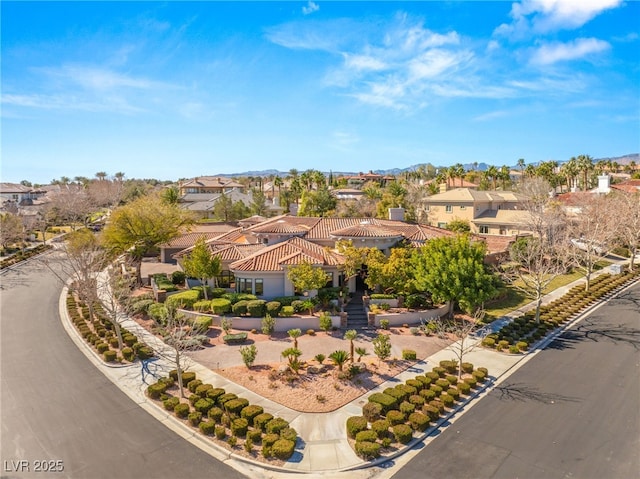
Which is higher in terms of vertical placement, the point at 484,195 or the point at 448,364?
the point at 484,195

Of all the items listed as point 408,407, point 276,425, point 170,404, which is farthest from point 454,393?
point 170,404

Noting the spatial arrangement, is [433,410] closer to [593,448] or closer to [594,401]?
[593,448]

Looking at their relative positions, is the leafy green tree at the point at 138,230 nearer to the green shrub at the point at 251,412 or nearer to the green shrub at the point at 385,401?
the green shrub at the point at 251,412

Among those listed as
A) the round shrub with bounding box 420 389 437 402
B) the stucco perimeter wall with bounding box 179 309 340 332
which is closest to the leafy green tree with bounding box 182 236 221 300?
the stucco perimeter wall with bounding box 179 309 340 332

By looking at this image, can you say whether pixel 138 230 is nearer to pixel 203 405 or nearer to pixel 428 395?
pixel 203 405

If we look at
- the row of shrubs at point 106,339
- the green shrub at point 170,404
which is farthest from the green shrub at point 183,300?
the green shrub at point 170,404

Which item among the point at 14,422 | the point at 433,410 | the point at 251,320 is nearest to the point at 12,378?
the point at 14,422

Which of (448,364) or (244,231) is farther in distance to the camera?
(244,231)
